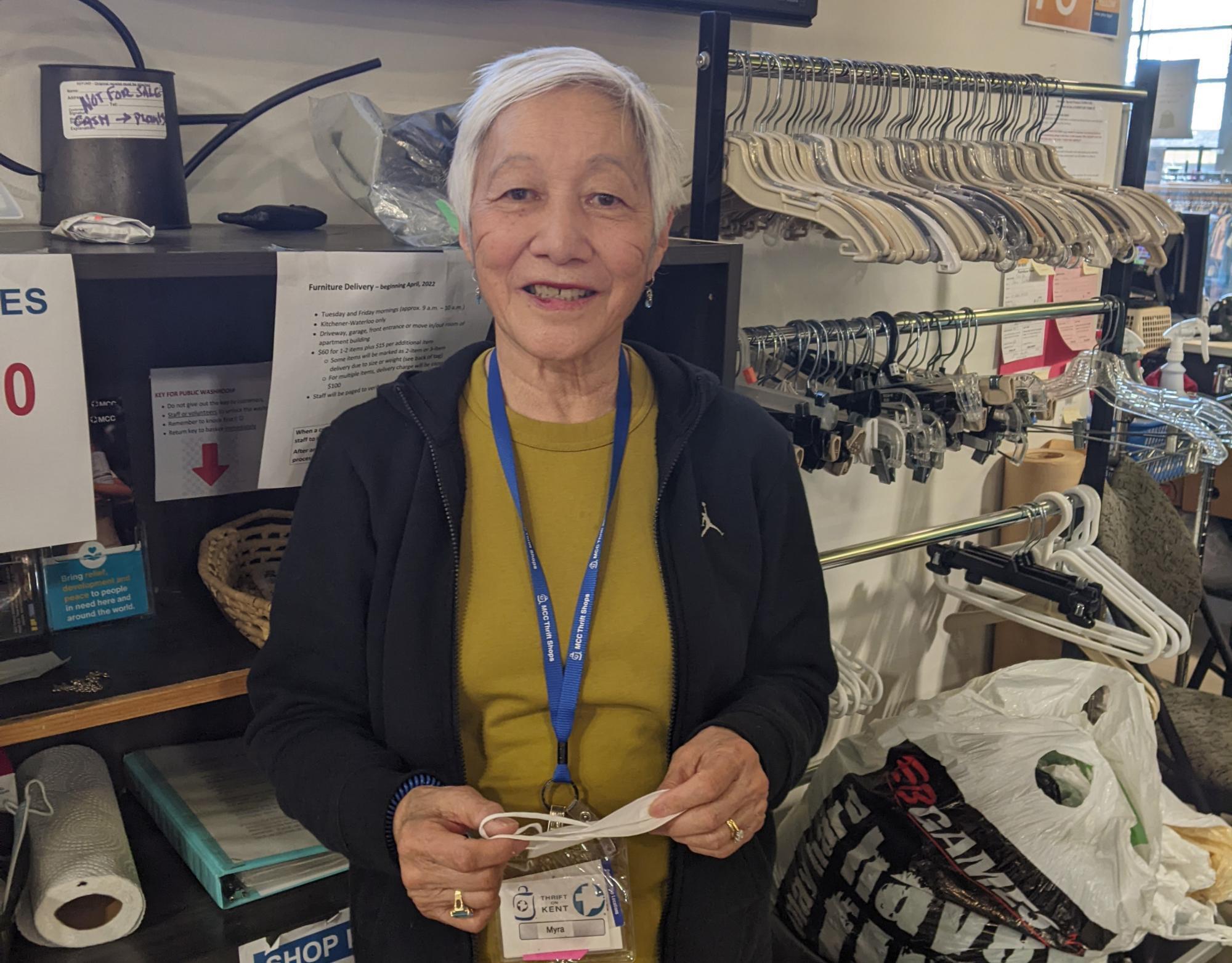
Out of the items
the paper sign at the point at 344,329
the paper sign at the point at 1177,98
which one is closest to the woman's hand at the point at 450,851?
the paper sign at the point at 344,329

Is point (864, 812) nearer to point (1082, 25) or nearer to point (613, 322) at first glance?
point (613, 322)

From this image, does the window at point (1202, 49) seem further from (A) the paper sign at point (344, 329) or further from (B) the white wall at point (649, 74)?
(A) the paper sign at point (344, 329)

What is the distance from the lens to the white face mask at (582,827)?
3.42 ft

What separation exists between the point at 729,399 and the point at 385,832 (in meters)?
0.64

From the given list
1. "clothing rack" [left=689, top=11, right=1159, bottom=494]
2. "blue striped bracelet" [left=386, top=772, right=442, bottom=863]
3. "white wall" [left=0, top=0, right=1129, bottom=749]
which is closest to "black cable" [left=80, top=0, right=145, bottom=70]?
"white wall" [left=0, top=0, right=1129, bottom=749]

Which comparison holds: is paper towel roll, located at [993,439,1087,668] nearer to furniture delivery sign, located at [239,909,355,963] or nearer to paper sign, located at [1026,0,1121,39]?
paper sign, located at [1026,0,1121,39]

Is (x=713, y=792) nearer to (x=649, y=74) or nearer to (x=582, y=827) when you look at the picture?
(x=582, y=827)

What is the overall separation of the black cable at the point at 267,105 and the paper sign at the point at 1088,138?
6.01ft

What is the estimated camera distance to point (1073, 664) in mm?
2012

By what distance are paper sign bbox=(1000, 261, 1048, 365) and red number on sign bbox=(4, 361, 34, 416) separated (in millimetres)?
2211

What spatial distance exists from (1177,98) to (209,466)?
3.79 meters

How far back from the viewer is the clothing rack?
5.54ft

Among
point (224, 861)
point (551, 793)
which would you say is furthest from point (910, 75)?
point (224, 861)

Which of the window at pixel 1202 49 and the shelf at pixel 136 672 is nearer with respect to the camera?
the shelf at pixel 136 672
